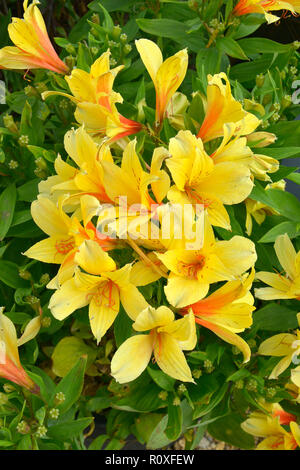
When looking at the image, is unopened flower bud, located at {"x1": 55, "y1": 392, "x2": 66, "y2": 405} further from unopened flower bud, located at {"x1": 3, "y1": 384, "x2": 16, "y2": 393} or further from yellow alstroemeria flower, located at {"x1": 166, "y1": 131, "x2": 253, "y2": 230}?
yellow alstroemeria flower, located at {"x1": 166, "y1": 131, "x2": 253, "y2": 230}

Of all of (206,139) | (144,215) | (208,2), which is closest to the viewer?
(144,215)

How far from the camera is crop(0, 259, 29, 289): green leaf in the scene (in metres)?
0.82

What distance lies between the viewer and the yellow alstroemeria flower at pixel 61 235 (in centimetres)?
58

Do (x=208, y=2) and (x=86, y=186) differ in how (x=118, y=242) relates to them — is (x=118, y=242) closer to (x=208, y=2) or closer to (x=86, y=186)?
(x=86, y=186)

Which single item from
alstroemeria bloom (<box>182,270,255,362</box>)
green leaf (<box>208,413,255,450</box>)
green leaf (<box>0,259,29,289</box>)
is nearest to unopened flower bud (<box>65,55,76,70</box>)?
green leaf (<box>0,259,29,289</box>)

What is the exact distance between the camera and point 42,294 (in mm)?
880

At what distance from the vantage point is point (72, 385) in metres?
0.75

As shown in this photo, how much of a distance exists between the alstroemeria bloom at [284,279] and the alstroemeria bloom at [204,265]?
19cm

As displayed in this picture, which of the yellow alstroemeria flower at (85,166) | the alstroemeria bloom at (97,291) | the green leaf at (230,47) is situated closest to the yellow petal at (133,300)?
the alstroemeria bloom at (97,291)

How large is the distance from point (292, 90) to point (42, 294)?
0.62 metres

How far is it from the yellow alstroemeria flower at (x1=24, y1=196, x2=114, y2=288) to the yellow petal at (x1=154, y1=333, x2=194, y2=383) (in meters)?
0.14

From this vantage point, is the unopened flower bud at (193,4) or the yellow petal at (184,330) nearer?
the yellow petal at (184,330)

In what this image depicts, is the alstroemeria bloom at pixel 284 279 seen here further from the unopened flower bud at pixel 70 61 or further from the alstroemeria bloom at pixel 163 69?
the unopened flower bud at pixel 70 61

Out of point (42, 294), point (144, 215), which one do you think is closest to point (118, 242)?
point (144, 215)
